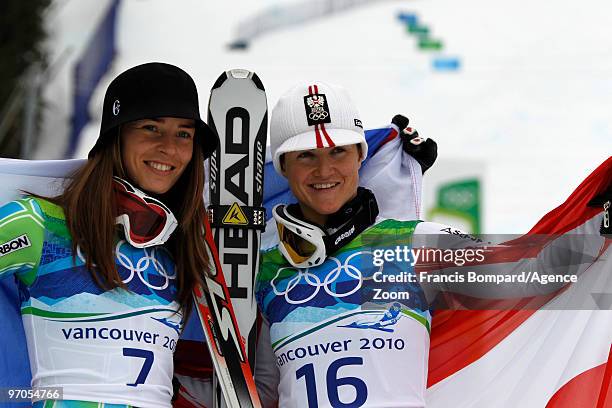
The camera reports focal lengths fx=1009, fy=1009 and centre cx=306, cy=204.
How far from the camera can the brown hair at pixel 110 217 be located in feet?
10.7

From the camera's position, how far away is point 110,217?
10.8 ft

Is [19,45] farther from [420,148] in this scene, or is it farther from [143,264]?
[143,264]

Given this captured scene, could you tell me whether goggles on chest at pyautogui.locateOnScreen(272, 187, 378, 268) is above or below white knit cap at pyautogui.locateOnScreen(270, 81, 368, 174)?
below

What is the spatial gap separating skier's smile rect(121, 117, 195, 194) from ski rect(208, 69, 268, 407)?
1.74 feet

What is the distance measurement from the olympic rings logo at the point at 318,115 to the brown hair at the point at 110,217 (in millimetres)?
430

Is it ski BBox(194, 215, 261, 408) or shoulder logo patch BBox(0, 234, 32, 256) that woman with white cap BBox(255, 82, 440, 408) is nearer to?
ski BBox(194, 215, 261, 408)

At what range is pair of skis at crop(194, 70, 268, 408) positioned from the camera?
3.67m

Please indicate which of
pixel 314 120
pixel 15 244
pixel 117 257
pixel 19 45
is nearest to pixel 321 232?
pixel 314 120

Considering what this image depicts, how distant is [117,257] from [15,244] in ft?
1.09

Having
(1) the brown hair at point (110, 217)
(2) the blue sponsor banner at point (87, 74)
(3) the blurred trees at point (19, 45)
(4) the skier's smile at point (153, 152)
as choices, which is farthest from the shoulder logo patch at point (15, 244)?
(2) the blue sponsor banner at point (87, 74)

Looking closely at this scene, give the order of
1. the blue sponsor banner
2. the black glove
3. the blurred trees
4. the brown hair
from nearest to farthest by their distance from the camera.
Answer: the brown hair < the black glove < the blurred trees < the blue sponsor banner

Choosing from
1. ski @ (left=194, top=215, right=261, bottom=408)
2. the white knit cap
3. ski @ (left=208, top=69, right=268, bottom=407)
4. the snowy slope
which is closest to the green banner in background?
the snowy slope

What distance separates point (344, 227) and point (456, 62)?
17.3 metres

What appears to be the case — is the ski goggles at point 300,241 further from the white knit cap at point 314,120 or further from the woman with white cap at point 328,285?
the white knit cap at point 314,120
